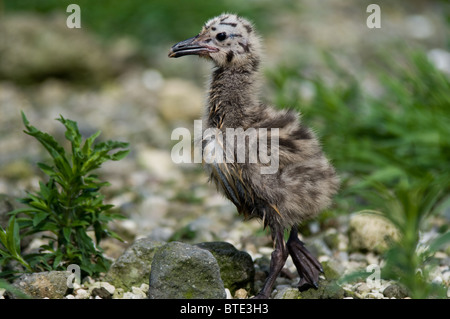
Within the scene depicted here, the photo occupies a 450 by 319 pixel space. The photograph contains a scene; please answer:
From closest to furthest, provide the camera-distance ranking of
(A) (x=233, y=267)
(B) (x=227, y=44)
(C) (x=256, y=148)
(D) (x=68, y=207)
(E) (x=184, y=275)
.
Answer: (E) (x=184, y=275) → (C) (x=256, y=148) → (A) (x=233, y=267) → (D) (x=68, y=207) → (B) (x=227, y=44)

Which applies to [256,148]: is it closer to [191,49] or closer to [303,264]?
[303,264]

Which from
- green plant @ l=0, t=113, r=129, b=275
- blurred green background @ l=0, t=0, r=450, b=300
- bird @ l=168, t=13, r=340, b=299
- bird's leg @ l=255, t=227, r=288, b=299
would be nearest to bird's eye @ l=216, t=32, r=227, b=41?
bird @ l=168, t=13, r=340, b=299

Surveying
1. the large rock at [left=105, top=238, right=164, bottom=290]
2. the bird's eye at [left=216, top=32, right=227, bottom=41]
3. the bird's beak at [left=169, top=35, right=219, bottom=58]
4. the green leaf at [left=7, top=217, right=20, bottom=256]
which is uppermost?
the bird's eye at [left=216, top=32, right=227, bottom=41]

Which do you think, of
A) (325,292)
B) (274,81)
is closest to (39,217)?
(325,292)

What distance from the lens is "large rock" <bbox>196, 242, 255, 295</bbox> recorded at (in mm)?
3729

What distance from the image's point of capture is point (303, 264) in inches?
148

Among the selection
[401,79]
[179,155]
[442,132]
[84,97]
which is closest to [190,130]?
[179,155]

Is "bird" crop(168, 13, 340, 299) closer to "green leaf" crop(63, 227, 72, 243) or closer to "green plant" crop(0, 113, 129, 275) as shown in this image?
"green plant" crop(0, 113, 129, 275)

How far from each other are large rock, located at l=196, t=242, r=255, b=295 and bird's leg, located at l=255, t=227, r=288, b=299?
174 mm

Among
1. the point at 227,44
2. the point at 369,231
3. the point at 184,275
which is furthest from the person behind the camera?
the point at 369,231

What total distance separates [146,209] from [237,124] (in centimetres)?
217

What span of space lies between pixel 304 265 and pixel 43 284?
1417 millimetres

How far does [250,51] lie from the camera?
13.0ft
